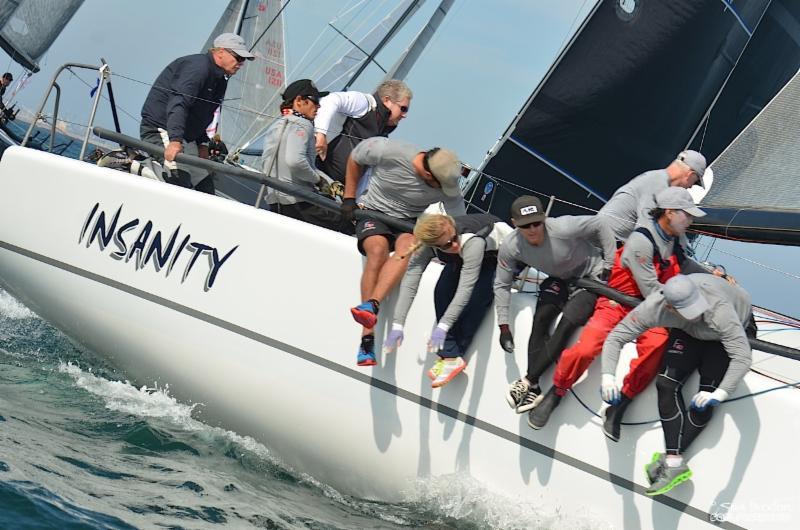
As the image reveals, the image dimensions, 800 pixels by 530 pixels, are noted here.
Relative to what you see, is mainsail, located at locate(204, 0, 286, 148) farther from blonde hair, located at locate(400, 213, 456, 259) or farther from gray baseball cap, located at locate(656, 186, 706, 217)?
gray baseball cap, located at locate(656, 186, 706, 217)

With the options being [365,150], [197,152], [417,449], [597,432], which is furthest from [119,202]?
[597,432]

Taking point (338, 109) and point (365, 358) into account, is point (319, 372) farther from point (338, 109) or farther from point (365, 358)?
point (338, 109)

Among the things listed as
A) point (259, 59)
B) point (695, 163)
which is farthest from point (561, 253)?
point (259, 59)

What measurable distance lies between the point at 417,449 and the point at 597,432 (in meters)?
0.80

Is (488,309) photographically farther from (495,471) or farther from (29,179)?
(29,179)

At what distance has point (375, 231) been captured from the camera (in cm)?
432

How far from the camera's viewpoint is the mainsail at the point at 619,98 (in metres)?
7.56

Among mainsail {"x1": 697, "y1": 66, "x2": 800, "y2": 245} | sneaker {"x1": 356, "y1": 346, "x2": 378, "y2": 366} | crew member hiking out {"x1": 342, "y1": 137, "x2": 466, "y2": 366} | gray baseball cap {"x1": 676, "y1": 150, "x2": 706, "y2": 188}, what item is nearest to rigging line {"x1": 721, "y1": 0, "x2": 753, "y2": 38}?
mainsail {"x1": 697, "y1": 66, "x2": 800, "y2": 245}

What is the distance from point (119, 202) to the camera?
5.18 m

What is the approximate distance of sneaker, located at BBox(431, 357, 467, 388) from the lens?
A: 404 centimetres

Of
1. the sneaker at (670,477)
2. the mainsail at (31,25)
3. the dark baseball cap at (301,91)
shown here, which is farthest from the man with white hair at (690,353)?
the mainsail at (31,25)

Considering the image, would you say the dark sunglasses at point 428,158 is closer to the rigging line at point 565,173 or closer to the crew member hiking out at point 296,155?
the crew member hiking out at point 296,155

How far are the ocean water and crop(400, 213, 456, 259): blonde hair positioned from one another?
1024 mm

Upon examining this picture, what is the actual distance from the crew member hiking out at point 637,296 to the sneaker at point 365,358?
68 centimetres
